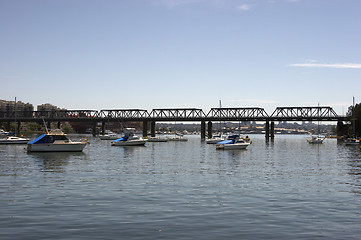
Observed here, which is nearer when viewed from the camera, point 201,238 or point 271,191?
point 201,238

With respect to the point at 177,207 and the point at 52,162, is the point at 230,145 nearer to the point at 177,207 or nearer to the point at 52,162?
the point at 52,162

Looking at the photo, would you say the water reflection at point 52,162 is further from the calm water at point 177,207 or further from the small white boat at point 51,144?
the calm water at point 177,207

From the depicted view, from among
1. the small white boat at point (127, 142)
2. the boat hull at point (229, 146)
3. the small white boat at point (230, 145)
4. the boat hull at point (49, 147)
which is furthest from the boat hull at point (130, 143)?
the boat hull at point (49, 147)

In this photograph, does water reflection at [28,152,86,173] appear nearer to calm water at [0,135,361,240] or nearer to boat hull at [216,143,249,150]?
calm water at [0,135,361,240]

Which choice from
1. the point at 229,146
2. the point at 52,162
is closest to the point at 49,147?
the point at 52,162

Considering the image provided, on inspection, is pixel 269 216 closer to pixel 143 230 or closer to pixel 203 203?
pixel 203 203

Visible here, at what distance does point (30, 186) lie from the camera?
31.8 meters

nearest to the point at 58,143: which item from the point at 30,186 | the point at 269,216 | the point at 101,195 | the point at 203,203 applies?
the point at 30,186

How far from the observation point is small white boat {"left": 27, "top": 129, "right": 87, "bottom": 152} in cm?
7406

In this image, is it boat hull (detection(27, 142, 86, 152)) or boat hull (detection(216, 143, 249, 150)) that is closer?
boat hull (detection(27, 142, 86, 152))

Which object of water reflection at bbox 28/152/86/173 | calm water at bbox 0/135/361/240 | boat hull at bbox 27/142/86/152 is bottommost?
water reflection at bbox 28/152/86/173

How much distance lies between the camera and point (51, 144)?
74.2 meters

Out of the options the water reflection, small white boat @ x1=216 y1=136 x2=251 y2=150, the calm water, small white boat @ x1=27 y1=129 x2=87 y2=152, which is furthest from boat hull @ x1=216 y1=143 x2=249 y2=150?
the calm water

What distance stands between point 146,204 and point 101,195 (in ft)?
15.5
